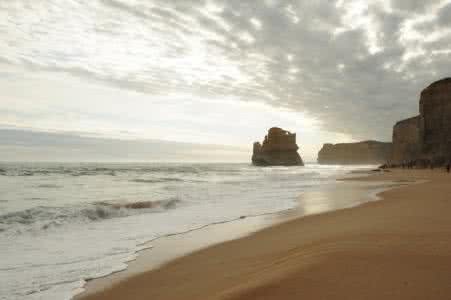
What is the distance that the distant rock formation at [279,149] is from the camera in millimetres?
127938

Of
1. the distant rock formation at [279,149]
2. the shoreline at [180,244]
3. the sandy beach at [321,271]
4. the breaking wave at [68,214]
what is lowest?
the breaking wave at [68,214]

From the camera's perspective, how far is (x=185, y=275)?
191 inches

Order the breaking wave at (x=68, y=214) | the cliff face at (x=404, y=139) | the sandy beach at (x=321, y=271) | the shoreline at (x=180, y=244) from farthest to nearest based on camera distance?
the cliff face at (x=404, y=139) → the breaking wave at (x=68, y=214) → the shoreline at (x=180, y=244) → the sandy beach at (x=321, y=271)

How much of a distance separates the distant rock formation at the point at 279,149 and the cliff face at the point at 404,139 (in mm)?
47865

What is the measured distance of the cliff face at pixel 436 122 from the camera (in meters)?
54.3

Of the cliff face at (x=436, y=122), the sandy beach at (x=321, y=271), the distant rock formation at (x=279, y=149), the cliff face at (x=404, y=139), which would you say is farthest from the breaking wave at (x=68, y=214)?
the distant rock formation at (x=279, y=149)

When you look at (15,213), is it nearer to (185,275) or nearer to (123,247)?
(123,247)

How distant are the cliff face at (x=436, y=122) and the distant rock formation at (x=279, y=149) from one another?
Answer: 2756 inches

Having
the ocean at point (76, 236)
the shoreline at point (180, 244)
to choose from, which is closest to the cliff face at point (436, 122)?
the ocean at point (76, 236)

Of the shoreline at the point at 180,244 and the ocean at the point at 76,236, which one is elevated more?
the shoreline at the point at 180,244

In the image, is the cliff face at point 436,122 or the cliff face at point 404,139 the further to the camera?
the cliff face at point 404,139

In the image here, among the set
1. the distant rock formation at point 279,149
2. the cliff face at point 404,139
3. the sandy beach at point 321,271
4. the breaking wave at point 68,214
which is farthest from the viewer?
the distant rock formation at point 279,149

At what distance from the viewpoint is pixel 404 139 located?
7975 centimetres

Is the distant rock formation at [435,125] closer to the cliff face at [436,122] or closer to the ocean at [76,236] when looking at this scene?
the cliff face at [436,122]
